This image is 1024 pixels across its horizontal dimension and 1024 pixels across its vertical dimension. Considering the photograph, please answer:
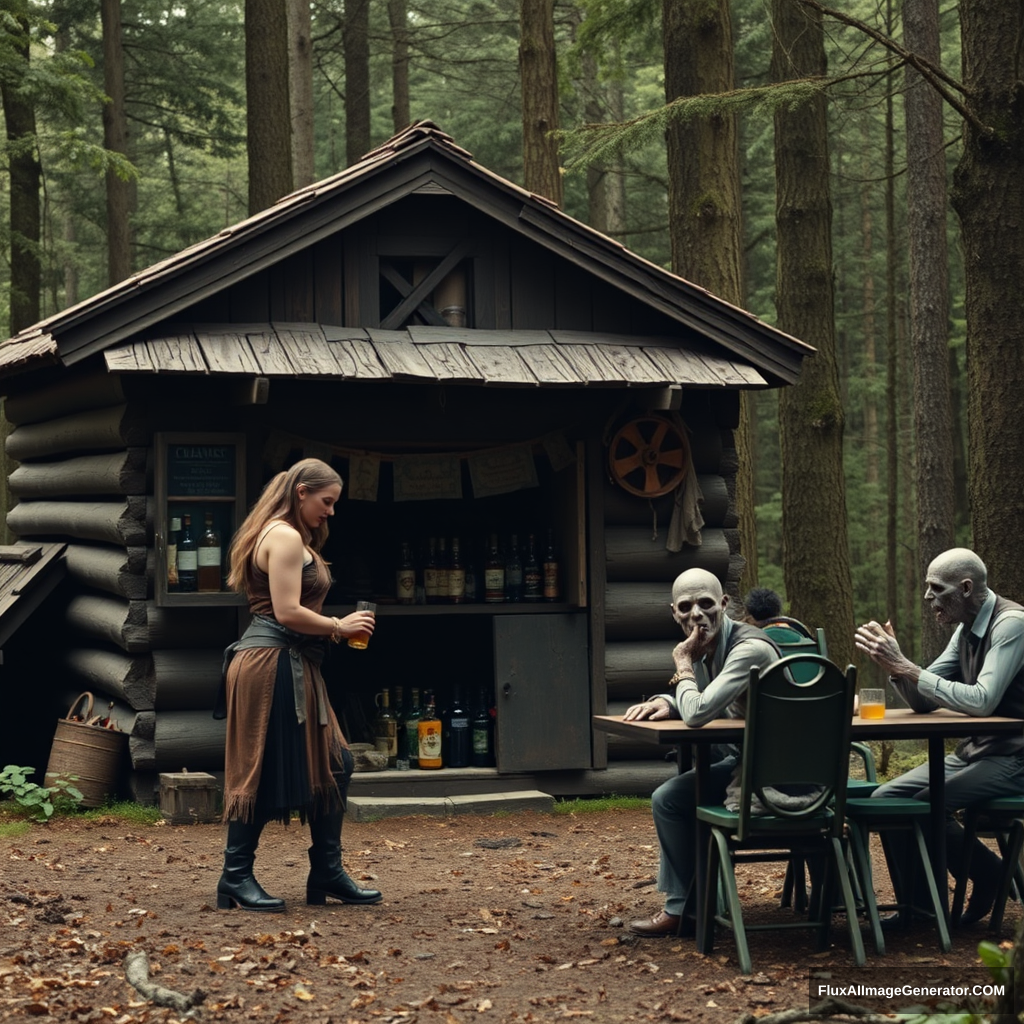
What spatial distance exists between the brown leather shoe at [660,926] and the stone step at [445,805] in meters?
4.02

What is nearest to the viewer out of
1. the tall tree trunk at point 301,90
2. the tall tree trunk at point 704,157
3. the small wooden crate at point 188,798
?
the small wooden crate at point 188,798

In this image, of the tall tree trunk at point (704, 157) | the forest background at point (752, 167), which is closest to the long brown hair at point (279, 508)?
the forest background at point (752, 167)

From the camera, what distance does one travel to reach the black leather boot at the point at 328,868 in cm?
748

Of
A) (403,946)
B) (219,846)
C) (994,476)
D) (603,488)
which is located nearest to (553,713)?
(603,488)

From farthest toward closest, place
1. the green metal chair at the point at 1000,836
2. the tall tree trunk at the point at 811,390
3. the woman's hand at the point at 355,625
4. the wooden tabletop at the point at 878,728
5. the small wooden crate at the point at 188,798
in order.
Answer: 1. the tall tree trunk at the point at 811,390
2. the small wooden crate at the point at 188,798
3. the woman's hand at the point at 355,625
4. the green metal chair at the point at 1000,836
5. the wooden tabletop at the point at 878,728

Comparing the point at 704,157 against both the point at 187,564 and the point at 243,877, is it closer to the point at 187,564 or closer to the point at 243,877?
the point at 187,564

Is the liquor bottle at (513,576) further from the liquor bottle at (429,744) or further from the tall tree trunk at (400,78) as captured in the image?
the tall tree trunk at (400,78)

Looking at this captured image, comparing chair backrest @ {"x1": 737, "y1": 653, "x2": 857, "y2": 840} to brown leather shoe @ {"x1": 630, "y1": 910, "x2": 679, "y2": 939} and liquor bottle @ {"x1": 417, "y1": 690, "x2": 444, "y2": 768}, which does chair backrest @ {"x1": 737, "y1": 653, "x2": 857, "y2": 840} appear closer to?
Answer: brown leather shoe @ {"x1": 630, "y1": 910, "x2": 679, "y2": 939}

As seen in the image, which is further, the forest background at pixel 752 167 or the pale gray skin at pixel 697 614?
the forest background at pixel 752 167

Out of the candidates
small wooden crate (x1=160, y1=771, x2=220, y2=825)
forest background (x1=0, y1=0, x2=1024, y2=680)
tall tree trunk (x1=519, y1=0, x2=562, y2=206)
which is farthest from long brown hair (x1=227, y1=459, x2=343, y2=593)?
tall tree trunk (x1=519, y1=0, x2=562, y2=206)

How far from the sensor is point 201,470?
34.9ft

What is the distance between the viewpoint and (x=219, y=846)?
959cm

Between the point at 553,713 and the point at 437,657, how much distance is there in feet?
7.12

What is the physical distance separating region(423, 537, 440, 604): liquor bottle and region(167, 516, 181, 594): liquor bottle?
2.10m
